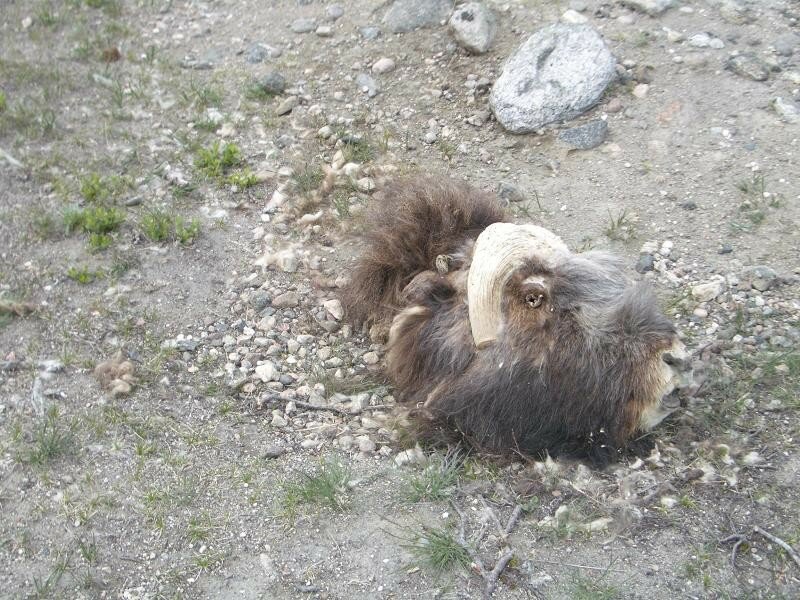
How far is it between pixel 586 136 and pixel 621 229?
86cm

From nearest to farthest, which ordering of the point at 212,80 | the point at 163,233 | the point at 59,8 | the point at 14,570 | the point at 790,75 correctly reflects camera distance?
the point at 14,570
the point at 163,233
the point at 790,75
the point at 212,80
the point at 59,8

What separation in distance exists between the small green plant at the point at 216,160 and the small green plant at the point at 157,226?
0.59 metres

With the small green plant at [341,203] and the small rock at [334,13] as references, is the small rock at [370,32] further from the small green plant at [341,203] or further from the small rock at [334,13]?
the small green plant at [341,203]

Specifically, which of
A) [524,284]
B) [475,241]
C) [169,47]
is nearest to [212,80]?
[169,47]

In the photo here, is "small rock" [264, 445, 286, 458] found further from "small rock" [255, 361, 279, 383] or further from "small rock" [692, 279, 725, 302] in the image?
"small rock" [692, 279, 725, 302]

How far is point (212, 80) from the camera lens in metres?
7.00

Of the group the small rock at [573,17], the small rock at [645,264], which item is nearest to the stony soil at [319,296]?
the small rock at [645,264]

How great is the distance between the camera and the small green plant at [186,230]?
5633mm

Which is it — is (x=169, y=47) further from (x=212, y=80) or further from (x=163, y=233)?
(x=163, y=233)

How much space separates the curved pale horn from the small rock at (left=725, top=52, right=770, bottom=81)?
2.75 metres

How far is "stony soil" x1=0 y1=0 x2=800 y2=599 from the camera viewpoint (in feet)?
12.4

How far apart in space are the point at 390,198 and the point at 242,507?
1875 mm

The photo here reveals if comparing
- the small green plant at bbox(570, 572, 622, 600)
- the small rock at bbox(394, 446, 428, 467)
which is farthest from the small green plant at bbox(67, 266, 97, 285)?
the small green plant at bbox(570, 572, 622, 600)

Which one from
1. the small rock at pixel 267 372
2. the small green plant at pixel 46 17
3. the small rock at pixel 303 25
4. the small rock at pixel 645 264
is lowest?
the small rock at pixel 645 264
